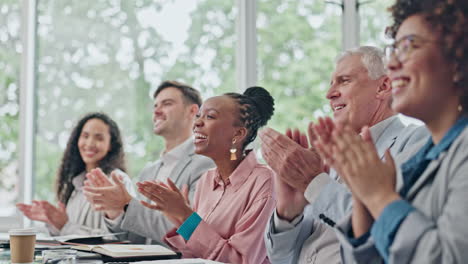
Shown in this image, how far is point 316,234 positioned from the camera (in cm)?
223

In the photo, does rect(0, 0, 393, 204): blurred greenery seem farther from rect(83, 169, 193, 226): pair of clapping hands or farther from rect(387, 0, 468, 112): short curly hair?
rect(387, 0, 468, 112): short curly hair

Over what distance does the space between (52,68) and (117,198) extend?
2152mm

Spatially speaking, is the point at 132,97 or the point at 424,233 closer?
the point at 424,233

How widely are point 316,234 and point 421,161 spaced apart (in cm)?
91

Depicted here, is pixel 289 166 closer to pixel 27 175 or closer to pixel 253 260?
pixel 253 260

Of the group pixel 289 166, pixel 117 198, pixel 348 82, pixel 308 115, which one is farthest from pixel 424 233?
pixel 308 115

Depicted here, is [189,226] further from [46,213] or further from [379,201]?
[46,213]

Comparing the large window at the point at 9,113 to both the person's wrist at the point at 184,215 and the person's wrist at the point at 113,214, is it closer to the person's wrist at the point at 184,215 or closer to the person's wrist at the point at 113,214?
the person's wrist at the point at 113,214

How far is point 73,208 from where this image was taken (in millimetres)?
3863

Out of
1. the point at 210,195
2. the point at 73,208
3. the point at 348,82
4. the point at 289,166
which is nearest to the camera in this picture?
the point at 289,166

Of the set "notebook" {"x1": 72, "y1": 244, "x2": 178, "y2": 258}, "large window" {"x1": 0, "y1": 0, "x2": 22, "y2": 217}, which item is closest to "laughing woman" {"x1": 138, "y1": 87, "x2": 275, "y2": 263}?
"notebook" {"x1": 72, "y1": 244, "x2": 178, "y2": 258}

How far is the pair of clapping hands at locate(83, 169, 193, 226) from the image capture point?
2.55m

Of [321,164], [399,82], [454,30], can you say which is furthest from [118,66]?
[454,30]

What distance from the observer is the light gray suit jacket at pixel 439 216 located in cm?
117
